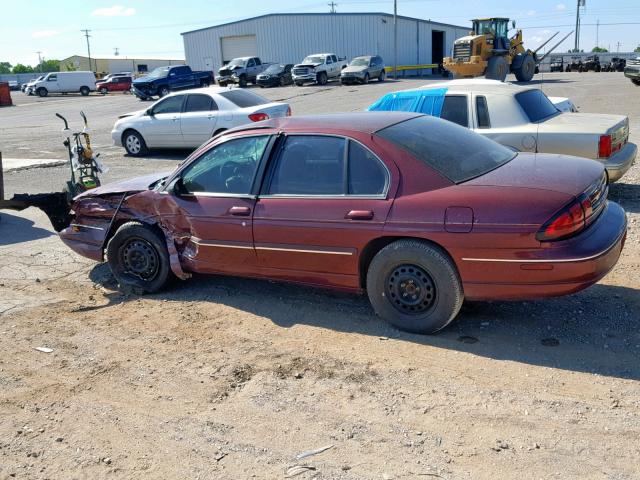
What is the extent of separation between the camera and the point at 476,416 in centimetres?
358

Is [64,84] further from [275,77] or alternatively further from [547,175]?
[547,175]

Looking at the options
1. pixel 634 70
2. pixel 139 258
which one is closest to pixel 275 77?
pixel 634 70

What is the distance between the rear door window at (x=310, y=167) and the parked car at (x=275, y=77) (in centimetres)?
3933

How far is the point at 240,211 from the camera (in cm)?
514

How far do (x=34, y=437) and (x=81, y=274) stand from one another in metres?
3.25

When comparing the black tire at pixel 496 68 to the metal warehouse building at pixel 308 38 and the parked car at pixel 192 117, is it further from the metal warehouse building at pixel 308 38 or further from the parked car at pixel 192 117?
the metal warehouse building at pixel 308 38

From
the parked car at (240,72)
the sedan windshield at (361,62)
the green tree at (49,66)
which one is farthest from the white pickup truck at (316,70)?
→ the green tree at (49,66)

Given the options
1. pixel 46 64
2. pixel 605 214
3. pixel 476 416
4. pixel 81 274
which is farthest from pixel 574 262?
pixel 46 64

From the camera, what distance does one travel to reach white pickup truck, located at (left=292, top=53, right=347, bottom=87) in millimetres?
41750

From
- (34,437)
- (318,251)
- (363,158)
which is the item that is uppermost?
(363,158)

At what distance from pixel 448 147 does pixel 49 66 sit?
13613 centimetres

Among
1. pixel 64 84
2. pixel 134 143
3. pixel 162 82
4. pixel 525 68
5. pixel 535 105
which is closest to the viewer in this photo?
pixel 535 105

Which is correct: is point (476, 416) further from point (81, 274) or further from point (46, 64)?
point (46, 64)

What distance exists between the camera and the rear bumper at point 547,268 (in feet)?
13.3
